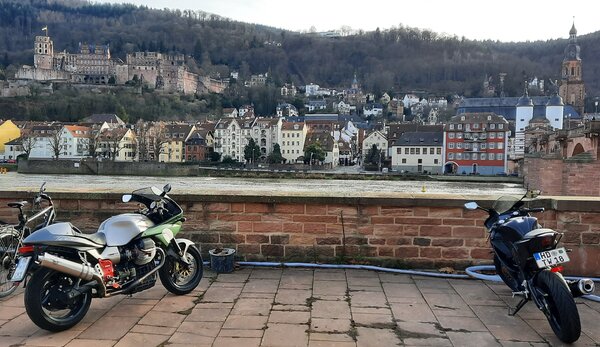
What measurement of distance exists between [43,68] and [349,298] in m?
145

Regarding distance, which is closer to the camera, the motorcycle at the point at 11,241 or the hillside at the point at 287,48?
the motorcycle at the point at 11,241

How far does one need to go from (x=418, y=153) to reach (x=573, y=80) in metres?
51.9

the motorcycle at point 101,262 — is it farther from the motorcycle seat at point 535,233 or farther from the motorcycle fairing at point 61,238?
the motorcycle seat at point 535,233

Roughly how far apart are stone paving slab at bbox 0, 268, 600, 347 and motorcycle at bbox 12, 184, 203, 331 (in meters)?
0.16

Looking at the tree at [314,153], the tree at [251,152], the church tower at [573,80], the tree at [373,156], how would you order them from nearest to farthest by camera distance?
the tree at [314,153]
the tree at [251,152]
the tree at [373,156]
the church tower at [573,80]

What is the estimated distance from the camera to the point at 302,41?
16925 cm

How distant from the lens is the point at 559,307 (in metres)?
3.57

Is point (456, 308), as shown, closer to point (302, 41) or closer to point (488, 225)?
point (488, 225)

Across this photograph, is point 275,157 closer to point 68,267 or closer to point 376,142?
point 376,142

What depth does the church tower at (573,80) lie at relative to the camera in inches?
4220

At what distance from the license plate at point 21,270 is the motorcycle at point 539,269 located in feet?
11.3

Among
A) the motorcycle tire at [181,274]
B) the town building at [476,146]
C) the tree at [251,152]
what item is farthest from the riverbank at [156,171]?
the motorcycle tire at [181,274]

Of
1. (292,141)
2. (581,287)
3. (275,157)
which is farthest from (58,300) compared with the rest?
(292,141)

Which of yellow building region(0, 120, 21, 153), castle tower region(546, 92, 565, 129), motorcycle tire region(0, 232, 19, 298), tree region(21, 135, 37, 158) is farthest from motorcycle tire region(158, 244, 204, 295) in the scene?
castle tower region(546, 92, 565, 129)
